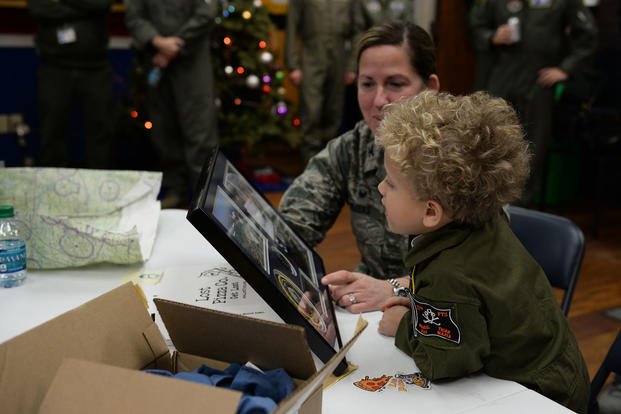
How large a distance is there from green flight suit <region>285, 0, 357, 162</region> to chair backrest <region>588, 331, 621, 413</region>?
3.90 meters

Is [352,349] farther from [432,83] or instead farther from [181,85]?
[181,85]

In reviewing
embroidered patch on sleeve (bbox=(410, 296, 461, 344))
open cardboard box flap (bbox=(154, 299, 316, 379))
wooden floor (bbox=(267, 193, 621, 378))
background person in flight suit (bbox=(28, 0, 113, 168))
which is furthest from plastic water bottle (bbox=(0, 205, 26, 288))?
background person in flight suit (bbox=(28, 0, 113, 168))

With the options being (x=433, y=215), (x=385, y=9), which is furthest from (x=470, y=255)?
(x=385, y=9)

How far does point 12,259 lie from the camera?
1289 millimetres

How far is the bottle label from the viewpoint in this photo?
128 centimetres

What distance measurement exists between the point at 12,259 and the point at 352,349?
718 mm

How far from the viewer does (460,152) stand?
39.3 inches

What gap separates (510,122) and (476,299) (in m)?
0.30

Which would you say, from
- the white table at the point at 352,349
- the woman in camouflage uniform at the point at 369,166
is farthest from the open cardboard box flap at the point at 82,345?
the woman in camouflage uniform at the point at 369,166

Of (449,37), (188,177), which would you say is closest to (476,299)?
(188,177)

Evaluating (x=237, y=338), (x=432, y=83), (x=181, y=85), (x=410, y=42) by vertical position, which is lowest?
(x=181, y=85)

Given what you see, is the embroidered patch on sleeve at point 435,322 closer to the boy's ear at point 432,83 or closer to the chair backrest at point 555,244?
the chair backrest at point 555,244

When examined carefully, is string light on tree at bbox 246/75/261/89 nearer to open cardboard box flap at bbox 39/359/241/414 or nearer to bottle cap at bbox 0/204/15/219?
bottle cap at bbox 0/204/15/219

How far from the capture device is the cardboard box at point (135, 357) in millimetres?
639
